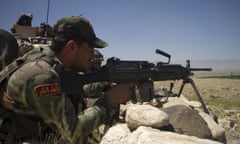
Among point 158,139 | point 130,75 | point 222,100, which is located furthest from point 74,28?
point 222,100

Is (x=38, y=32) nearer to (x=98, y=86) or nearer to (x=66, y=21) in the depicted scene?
(x=98, y=86)

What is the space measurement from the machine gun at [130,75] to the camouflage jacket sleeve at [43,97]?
279mm

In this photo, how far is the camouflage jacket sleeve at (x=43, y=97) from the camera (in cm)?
210

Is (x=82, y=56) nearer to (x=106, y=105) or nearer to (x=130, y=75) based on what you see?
(x=106, y=105)

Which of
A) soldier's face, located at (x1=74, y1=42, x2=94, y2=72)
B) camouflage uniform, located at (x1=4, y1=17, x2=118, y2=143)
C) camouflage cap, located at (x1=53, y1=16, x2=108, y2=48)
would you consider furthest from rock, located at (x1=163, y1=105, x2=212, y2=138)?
camouflage cap, located at (x1=53, y1=16, x2=108, y2=48)

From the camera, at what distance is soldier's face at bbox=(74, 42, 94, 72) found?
2657 millimetres

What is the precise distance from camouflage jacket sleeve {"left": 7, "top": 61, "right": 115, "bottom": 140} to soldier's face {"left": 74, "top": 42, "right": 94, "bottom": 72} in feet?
1.51

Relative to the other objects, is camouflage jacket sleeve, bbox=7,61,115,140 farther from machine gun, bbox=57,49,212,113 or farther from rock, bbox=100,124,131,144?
rock, bbox=100,124,131,144

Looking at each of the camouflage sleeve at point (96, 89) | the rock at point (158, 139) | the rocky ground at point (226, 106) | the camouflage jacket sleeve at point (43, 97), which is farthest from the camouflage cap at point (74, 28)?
the rocky ground at point (226, 106)

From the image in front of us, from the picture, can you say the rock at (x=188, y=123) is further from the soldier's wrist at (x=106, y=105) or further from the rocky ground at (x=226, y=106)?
the soldier's wrist at (x=106, y=105)

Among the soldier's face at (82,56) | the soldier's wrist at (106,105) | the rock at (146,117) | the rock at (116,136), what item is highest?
the soldier's face at (82,56)

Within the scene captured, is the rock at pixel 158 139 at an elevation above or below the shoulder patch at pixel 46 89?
below

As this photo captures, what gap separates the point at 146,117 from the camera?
4.19 meters

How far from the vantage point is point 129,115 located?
4.45m
